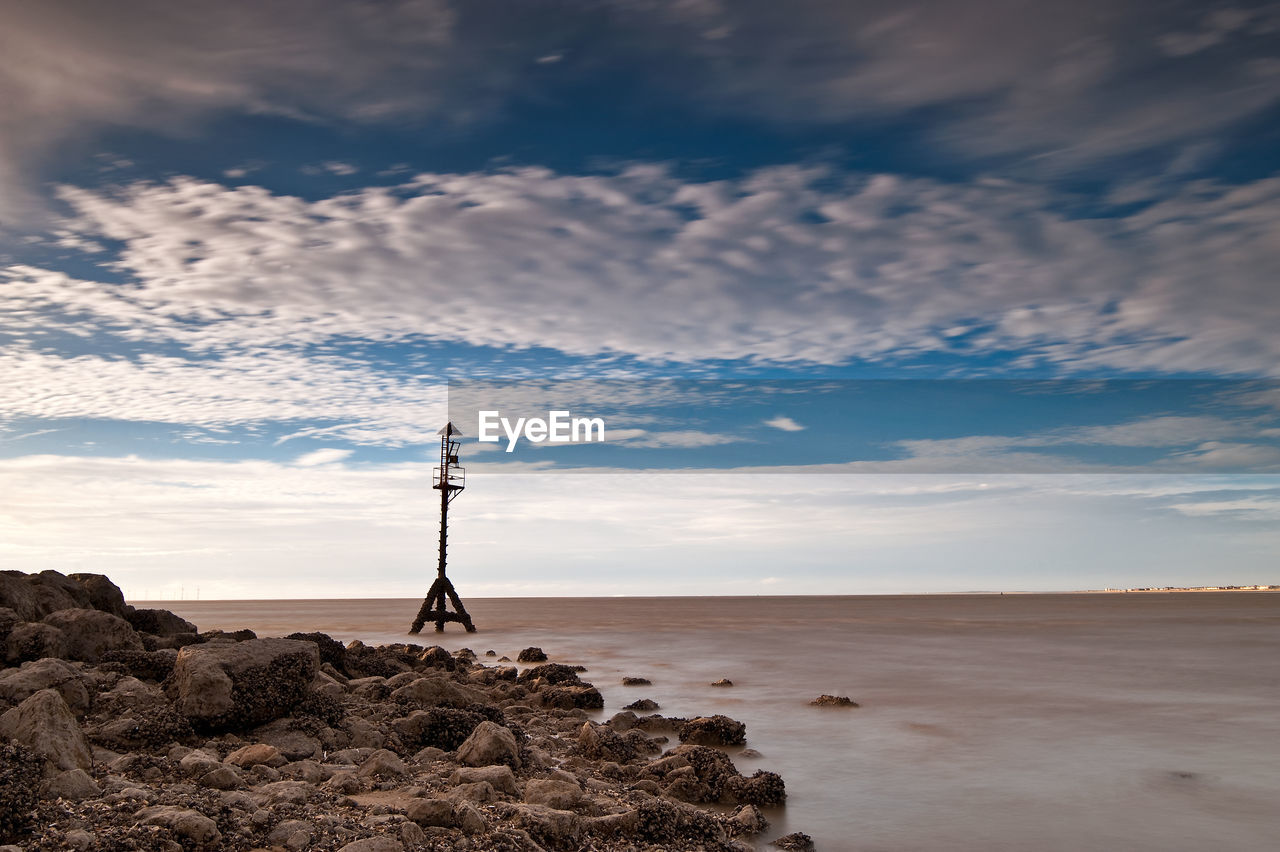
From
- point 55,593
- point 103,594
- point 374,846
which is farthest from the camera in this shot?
point 103,594

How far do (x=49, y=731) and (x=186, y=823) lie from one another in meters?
2.69

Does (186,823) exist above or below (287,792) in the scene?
above

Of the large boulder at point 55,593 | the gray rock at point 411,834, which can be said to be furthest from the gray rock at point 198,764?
the large boulder at point 55,593

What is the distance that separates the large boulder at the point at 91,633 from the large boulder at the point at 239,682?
371 cm

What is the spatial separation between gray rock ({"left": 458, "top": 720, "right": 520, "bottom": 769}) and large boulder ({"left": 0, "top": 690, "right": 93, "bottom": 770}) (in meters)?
4.24

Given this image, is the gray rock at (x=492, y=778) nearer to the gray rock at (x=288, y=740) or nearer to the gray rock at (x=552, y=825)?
the gray rock at (x=552, y=825)

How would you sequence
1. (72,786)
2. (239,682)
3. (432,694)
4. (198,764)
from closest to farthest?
1. (72,786)
2. (198,764)
3. (239,682)
4. (432,694)

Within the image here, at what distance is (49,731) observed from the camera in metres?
8.69

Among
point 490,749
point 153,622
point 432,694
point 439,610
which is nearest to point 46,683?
point 432,694

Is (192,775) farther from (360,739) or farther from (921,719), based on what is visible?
(921,719)

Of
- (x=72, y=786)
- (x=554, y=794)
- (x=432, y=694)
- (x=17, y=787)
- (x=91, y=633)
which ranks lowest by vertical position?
(x=554, y=794)

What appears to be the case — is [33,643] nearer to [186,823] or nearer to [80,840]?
[80,840]

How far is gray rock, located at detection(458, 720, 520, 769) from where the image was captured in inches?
431

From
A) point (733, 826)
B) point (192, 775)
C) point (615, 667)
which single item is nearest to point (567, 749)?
point (733, 826)
